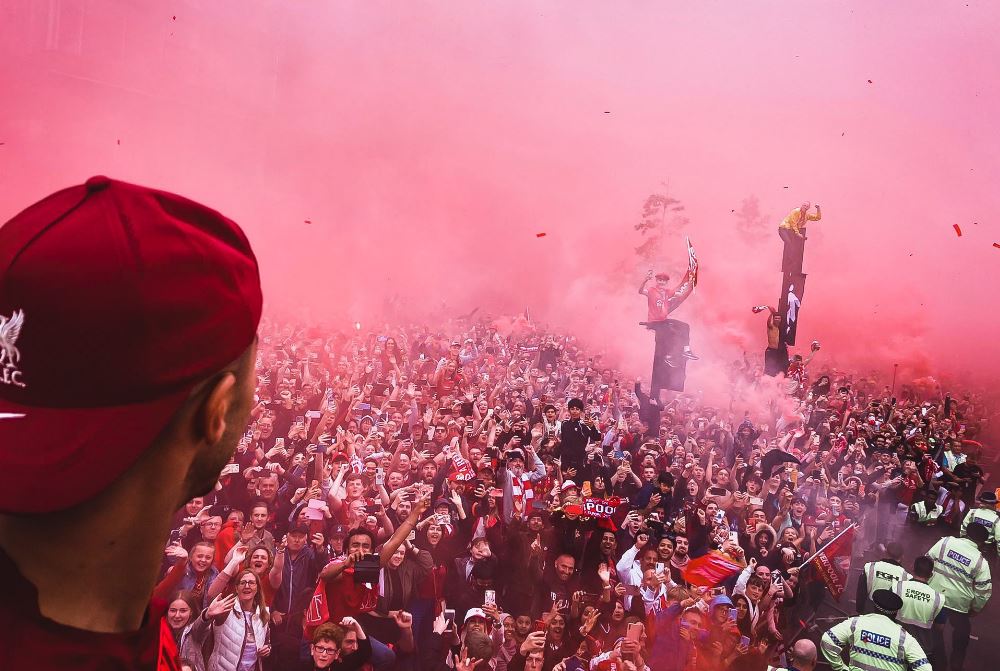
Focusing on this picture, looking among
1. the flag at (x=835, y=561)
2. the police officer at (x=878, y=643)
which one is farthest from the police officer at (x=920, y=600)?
the police officer at (x=878, y=643)

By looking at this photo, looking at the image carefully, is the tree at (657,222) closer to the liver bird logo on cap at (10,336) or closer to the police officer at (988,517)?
the police officer at (988,517)

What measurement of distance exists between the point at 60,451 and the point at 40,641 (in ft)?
0.64

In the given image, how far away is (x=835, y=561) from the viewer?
6.71 metres

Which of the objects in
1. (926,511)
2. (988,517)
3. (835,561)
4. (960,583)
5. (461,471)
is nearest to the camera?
(960,583)

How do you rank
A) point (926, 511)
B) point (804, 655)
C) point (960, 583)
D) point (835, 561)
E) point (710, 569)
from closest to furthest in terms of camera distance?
point (804, 655)
point (960, 583)
point (710, 569)
point (835, 561)
point (926, 511)

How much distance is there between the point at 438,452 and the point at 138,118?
15.9 feet

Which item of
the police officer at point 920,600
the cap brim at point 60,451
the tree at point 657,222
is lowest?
the police officer at point 920,600

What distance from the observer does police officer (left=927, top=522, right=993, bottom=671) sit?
587 cm

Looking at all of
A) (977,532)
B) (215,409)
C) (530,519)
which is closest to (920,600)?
(977,532)

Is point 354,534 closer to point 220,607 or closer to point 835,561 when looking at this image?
point 220,607

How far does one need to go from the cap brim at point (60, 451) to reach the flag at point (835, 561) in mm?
6785

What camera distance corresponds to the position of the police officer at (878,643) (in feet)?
14.9

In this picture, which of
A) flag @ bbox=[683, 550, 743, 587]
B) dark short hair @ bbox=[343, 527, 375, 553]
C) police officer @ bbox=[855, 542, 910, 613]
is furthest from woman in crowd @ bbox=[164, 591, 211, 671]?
police officer @ bbox=[855, 542, 910, 613]

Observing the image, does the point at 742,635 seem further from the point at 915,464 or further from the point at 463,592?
the point at 915,464
